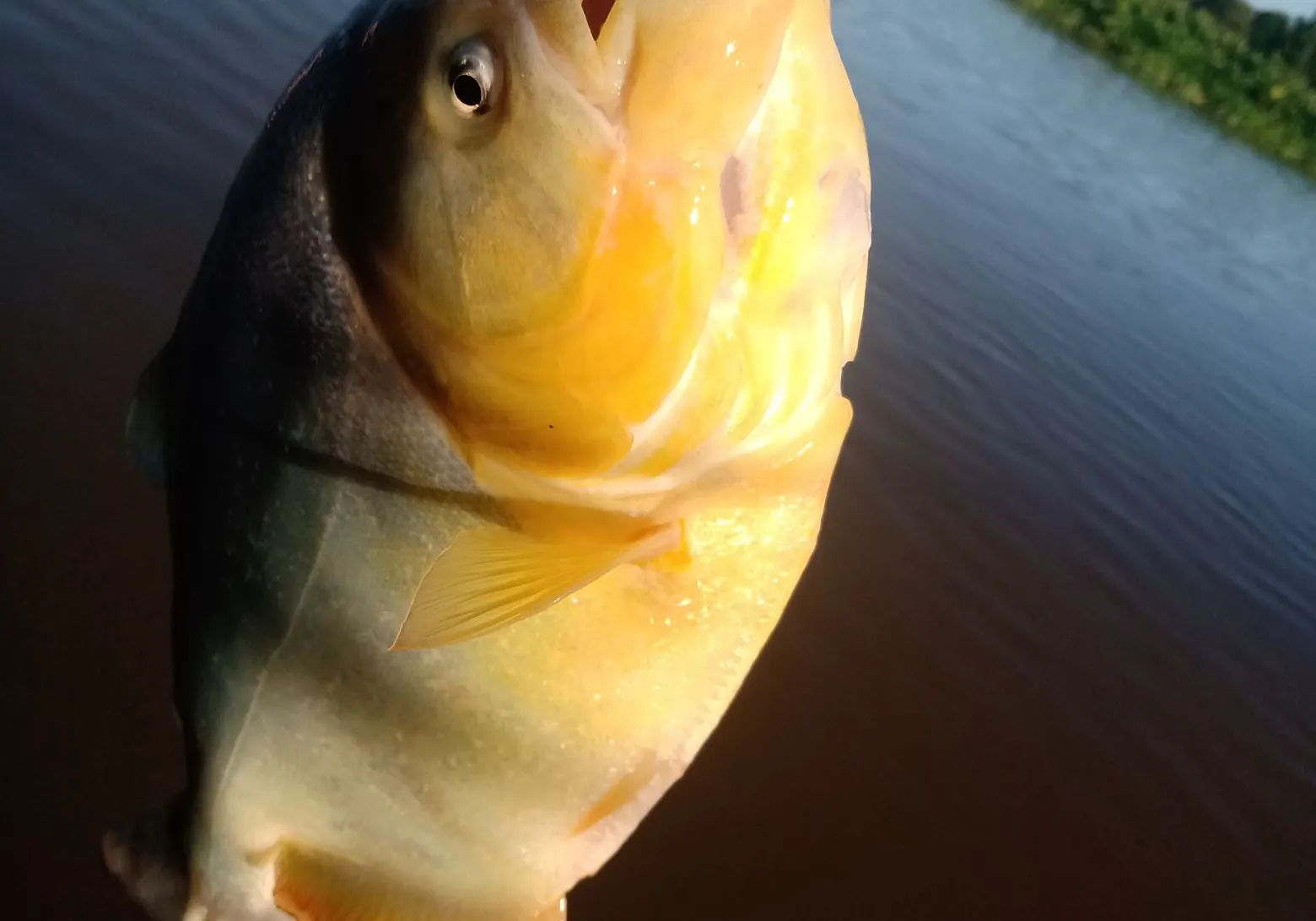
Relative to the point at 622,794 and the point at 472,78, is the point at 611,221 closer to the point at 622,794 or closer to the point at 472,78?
the point at 472,78

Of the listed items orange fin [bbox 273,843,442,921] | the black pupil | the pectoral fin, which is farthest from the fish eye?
orange fin [bbox 273,843,442,921]

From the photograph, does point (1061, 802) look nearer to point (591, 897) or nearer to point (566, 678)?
point (591, 897)

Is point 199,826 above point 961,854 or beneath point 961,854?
above

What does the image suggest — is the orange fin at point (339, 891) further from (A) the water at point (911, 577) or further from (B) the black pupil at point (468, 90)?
(A) the water at point (911, 577)

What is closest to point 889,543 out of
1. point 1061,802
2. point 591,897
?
point 1061,802

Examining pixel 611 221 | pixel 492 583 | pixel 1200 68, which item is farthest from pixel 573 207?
pixel 1200 68

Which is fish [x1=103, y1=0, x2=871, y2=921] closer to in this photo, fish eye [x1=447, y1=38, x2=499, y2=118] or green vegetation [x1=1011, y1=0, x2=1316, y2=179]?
fish eye [x1=447, y1=38, x2=499, y2=118]
